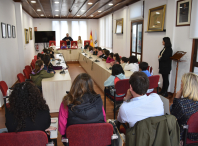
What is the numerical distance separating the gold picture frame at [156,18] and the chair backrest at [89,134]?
456 centimetres

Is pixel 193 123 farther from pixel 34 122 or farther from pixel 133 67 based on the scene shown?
pixel 133 67

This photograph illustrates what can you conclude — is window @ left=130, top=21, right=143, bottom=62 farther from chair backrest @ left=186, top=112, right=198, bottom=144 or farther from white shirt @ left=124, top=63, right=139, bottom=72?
chair backrest @ left=186, top=112, right=198, bottom=144

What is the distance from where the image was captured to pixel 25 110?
1594 millimetres

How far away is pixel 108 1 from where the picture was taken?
7199 mm

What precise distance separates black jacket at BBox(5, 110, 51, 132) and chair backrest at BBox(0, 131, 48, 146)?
0.14 meters

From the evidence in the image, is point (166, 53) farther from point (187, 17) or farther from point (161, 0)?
point (161, 0)

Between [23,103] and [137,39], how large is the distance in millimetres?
6490

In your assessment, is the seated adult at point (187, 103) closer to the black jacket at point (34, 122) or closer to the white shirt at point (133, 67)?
the black jacket at point (34, 122)

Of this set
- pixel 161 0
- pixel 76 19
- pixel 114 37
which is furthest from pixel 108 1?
pixel 76 19

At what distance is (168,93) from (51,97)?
10.7ft

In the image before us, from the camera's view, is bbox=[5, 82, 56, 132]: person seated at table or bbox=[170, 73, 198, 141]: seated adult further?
bbox=[170, 73, 198, 141]: seated adult

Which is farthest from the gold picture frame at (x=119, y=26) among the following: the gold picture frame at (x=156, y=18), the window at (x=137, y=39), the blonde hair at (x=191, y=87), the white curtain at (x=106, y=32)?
the blonde hair at (x=191, y=87)

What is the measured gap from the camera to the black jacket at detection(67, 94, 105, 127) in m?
1.63

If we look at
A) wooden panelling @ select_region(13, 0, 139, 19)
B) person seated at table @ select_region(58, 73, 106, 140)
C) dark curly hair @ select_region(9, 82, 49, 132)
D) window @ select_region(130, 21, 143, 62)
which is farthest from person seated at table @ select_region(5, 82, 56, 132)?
wooden panelling @ select_region(13, 0, 139, 19)
